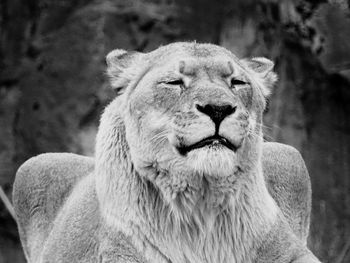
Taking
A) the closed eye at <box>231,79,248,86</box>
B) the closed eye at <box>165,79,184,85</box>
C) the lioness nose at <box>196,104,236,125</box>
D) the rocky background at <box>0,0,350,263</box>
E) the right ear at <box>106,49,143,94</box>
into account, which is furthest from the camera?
the rocky background at <box>0,0,350,263</box>

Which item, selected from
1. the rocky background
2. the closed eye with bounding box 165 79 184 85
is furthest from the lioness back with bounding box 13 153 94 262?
the rocky background

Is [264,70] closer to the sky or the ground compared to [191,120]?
closer to the sky

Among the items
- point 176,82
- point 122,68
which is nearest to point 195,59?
point 176,82

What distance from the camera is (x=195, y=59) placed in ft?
16.7

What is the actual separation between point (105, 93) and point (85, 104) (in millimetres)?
248

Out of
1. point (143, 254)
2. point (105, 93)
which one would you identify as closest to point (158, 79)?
point (143, 254)

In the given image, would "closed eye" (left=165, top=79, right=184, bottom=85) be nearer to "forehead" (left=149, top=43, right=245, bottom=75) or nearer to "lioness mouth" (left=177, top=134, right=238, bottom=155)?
"forehead" (left=149, top=43, right=245, bottom=75)

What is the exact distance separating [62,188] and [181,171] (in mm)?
2099

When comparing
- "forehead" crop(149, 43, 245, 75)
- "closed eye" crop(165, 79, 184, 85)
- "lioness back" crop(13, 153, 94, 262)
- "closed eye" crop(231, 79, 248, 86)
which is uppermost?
"forehead" crop(149, 43, 245, 75)

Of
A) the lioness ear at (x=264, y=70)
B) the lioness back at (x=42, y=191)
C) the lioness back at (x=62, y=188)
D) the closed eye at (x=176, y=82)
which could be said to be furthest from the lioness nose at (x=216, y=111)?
the lioness back at (x=42, y=191)

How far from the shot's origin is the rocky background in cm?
940

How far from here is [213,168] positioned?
185 inches

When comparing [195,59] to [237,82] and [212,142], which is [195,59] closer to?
[237,82]

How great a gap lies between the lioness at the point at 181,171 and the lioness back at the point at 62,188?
3.38 ft
